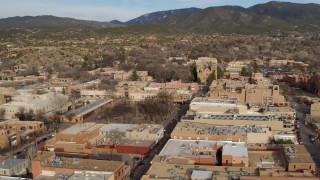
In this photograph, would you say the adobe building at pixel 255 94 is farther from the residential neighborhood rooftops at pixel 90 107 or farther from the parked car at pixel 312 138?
the residential neighborhood rooftops at pixel 90 107

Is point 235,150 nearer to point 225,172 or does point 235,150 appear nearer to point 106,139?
point 225,172

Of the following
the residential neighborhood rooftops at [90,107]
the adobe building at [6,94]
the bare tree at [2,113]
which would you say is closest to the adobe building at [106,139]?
the residential neighborhood rooftops at [90,107]

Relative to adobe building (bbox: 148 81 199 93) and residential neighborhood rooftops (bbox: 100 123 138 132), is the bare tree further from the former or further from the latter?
adobe building (bbox: 148 81 199 93)

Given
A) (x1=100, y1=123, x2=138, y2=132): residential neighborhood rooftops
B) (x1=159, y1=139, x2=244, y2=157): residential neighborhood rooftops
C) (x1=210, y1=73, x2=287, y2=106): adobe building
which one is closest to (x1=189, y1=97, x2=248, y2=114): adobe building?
(x1=210, y1=73, x2=287, y2=106): adobe building

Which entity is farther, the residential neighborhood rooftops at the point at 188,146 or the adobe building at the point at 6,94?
the adobe building at the point at 6,94

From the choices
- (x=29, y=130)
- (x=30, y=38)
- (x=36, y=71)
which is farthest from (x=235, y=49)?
(x=29, y=130)

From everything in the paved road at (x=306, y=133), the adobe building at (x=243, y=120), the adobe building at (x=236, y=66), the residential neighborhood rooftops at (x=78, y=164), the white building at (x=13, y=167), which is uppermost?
the adobe building at (x=236, y=66)
